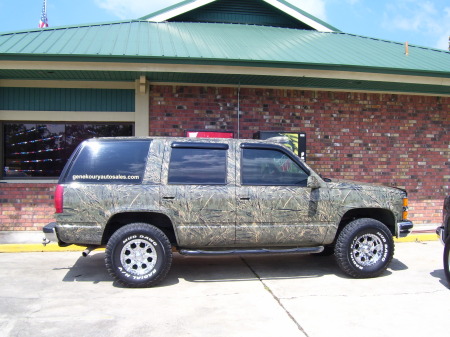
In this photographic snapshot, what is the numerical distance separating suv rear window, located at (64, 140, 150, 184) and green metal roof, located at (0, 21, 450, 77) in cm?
248

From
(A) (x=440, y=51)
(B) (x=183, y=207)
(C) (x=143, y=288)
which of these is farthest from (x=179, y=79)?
(A) (x=440, y=51)

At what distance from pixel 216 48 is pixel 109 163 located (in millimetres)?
3870

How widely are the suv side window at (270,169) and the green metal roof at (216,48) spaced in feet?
8.37

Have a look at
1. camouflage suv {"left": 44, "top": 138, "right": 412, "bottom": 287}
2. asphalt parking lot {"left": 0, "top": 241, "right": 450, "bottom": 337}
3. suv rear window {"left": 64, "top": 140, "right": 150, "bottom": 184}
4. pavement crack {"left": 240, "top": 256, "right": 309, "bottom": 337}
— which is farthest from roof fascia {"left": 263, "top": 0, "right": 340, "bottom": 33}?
pavement crack {"left": 240, "top": 256, "right": 309, "bottom": 337}

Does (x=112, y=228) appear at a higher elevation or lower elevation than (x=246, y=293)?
higher

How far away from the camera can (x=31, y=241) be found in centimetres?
782

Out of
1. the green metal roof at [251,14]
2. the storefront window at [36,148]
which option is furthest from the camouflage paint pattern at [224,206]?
the green metal roof at [251,14]

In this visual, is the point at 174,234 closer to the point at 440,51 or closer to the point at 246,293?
the point at 246,293

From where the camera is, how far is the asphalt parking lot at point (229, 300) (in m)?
3.93

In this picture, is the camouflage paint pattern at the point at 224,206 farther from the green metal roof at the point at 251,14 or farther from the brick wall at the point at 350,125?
the green metal roof at the point at 251,14

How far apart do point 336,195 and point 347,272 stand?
1.07m

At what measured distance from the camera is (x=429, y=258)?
6.81m

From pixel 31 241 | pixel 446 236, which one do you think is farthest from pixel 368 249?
pixel 31 241

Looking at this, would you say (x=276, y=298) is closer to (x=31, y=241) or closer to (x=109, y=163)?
(x=109, y=163)
